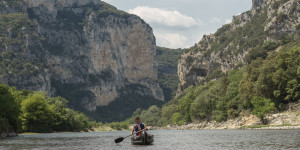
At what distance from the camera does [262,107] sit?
95188mm

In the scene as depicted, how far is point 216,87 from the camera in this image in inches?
5640

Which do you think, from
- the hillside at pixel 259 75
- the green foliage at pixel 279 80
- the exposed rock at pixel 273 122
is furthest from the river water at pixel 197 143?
the hillside at pixel 259 75

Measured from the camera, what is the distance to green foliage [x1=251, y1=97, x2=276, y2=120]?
9359 cm

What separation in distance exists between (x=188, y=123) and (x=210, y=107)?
75.6 feet

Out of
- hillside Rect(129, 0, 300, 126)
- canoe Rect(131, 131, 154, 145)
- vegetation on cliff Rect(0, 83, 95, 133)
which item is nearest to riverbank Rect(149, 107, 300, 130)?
hillside Rect(129, 0, 300, 126)

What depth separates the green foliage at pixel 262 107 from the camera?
93.6 metres

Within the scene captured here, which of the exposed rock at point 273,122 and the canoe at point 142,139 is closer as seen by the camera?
the canoe at point 142,139

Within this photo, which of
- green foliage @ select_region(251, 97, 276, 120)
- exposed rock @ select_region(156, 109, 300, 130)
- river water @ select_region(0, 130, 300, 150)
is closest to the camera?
river water @ select_region(0, 130, 300, 150)

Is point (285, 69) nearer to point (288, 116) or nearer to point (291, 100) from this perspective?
point (291, 100)

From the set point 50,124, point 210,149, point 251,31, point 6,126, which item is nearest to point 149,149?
point 210,149

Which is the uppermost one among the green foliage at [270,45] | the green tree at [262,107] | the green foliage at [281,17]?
the green foliage at [281,17]

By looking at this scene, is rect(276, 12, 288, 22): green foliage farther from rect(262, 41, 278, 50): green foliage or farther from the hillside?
rect(262, 41, 278, 50): green foliage

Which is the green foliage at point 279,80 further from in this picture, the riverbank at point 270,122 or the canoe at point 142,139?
the canoe at point 142,139

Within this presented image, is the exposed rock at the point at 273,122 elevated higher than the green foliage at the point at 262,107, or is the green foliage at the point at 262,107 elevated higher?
the green foliage at the point at 262,107
